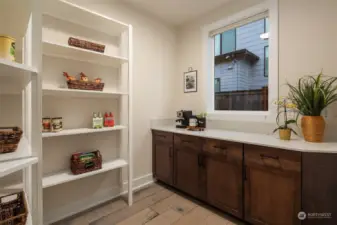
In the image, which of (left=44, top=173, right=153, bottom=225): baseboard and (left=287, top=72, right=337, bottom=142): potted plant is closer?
(left=287, top=72, right=337, bottom=142): potted plant

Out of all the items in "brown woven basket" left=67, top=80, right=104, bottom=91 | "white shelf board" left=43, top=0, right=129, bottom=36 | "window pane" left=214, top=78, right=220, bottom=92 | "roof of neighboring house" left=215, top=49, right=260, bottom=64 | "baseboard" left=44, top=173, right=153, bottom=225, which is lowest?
"baseboard" left=44, top=173, right=153, bottom=225

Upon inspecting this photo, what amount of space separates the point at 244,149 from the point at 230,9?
1.88 metres

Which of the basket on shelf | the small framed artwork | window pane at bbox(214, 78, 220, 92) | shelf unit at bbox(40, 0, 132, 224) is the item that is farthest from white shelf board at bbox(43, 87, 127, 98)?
window pane at bbox(214, 78, 220, 92)

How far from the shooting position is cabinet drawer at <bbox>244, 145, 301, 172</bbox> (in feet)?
4.61

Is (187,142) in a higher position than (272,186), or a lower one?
higher

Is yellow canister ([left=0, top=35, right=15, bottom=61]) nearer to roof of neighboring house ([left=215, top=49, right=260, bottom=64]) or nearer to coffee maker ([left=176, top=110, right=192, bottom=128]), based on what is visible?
coffee maker ([left=176, top=110, right=192, bottom=128])

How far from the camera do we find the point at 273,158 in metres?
1.52

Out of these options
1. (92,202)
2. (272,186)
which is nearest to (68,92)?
(92,202)

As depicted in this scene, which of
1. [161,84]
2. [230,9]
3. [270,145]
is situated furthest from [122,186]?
[230,9]

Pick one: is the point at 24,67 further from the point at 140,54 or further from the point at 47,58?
the point at 140,54

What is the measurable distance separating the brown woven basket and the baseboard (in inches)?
50.3

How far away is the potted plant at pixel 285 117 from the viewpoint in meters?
1.72

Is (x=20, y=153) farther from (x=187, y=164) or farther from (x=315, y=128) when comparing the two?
(x=315, y=128)

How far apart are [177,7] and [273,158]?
7.44ft
